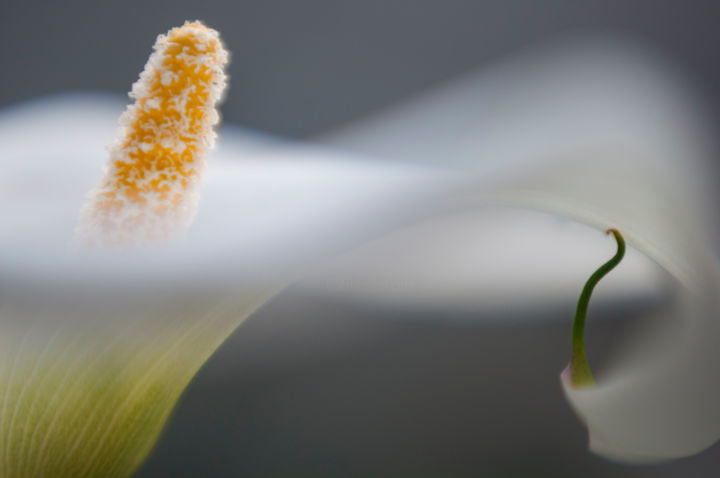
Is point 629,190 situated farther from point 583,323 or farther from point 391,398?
point 391,398

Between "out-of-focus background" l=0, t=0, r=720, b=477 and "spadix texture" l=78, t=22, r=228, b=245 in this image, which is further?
"out-of-focus background" l=0, t=0, r=720, b=477

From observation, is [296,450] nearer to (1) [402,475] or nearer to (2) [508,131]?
(1) [402,475]

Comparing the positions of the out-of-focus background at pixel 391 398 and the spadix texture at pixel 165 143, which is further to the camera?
the out-of-focus background at pixel 391 398

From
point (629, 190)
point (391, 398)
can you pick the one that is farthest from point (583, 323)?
point (391, 398)

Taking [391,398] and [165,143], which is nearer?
[165,143]

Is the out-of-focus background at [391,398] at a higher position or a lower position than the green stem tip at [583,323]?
lower

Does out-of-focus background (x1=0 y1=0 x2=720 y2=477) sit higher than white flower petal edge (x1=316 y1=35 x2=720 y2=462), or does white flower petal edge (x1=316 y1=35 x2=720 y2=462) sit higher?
white flower petal edge (x1=316 y1=35 x2=720 y2=462)

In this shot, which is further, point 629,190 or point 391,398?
point 391,398
